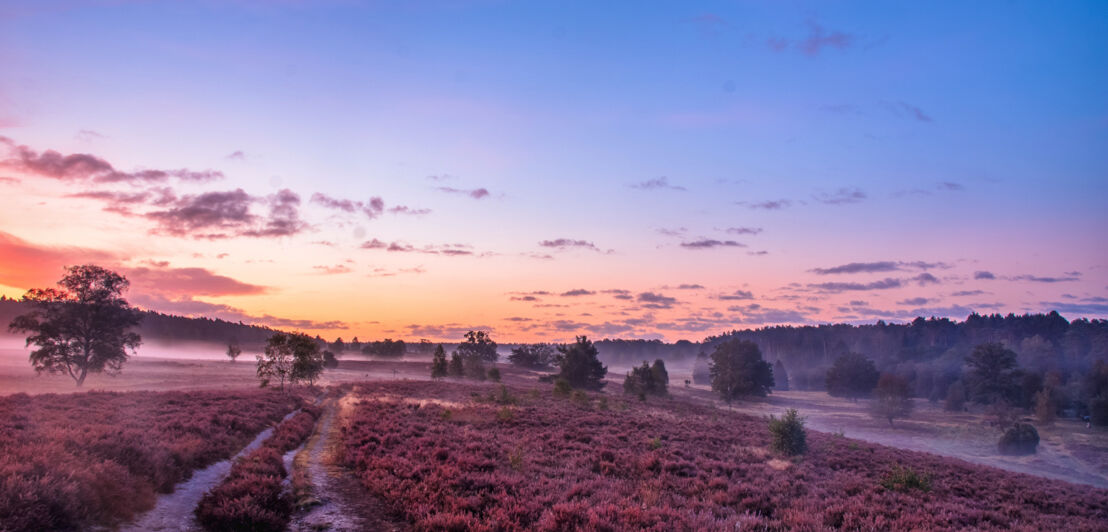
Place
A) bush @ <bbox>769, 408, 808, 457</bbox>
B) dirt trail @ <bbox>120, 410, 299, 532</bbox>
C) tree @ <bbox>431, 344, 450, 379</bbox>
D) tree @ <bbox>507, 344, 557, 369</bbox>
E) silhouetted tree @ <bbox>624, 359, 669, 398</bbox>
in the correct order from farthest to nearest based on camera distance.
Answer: tree @ <bbox>507, 344, 557, 369</bbox> → tree @ <bbox>431, 344, 450, 379</bbox> → silhouetted tree @ <bbox>624, 359, 669, 398</bbox> → bush @ <bbox>769, 408, 808, 457</bbox> → dirt trail @ <bbox>120, 410, 299, 532</bbox>

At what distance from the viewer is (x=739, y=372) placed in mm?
82812

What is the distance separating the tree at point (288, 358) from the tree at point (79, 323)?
10.9 m

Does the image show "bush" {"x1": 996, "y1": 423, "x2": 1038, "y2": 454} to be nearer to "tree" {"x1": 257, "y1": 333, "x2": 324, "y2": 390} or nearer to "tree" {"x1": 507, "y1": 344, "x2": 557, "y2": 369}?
"tree" {"x1": 257, "y1": 333, "x2": 324, "y2": 390}

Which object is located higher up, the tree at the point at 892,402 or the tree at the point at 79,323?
the tree at the point at 79,323

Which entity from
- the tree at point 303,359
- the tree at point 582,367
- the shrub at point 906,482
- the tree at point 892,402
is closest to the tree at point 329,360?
the tree at point 303,359

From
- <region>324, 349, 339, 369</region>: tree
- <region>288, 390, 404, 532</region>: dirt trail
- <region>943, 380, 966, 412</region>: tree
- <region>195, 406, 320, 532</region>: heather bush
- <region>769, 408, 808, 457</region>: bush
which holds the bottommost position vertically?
<region>943, 380, 966, 412</region>: tree

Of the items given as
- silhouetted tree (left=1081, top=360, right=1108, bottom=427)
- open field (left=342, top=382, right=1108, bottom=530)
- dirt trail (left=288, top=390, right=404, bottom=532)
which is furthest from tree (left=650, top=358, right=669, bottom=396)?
dirt trail (left=288, top=390, right=404, bottom=532)

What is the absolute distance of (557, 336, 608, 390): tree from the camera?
7550 centimetres

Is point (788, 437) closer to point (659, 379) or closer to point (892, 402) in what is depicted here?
point (659, 379)

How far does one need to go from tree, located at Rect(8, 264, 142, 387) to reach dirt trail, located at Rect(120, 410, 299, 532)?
41008 millimetres

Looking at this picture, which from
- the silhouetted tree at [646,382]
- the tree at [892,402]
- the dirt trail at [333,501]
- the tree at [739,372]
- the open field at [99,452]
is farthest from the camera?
the tree at [739,372]

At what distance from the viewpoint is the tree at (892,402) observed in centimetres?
6662

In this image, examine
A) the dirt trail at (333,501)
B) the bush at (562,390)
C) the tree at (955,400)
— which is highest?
the dirt trail at (333,501)

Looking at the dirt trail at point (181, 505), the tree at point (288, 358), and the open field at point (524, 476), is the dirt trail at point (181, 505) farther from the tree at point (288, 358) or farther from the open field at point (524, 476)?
the tree at point (288, 358)
